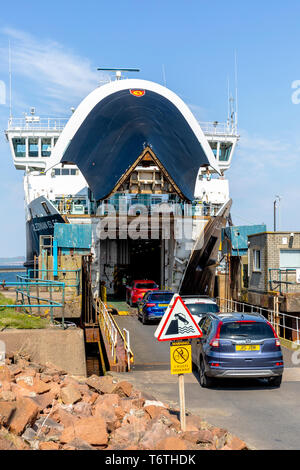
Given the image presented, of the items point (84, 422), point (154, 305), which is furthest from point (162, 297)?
point (84, 422)

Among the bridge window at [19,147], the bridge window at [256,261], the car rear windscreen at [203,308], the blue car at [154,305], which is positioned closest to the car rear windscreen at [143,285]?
the blue car at [154,305]

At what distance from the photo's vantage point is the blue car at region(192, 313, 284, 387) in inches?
423

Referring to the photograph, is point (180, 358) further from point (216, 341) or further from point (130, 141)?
point (130, 141)

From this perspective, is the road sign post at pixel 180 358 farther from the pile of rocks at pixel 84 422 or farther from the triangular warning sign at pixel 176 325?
the pile of rocks at pixel 84 422

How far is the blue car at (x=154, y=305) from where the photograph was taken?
22.6 meters

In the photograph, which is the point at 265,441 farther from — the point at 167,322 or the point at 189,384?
the point at 189,384

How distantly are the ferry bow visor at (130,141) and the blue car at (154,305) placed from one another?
18.8 feet

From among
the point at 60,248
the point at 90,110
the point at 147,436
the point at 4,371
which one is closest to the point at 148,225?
the point at 60,248

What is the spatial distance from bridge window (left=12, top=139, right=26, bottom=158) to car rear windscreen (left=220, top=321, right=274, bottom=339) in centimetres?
3580

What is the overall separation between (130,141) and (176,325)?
66.2 ft

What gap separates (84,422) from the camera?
6.70 metres

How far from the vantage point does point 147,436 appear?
648 cm

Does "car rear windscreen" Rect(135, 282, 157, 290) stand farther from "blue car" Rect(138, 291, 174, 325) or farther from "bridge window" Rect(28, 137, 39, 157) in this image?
"bridge window" Rect(28, 137, 39, 157)

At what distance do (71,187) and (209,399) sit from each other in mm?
28413
